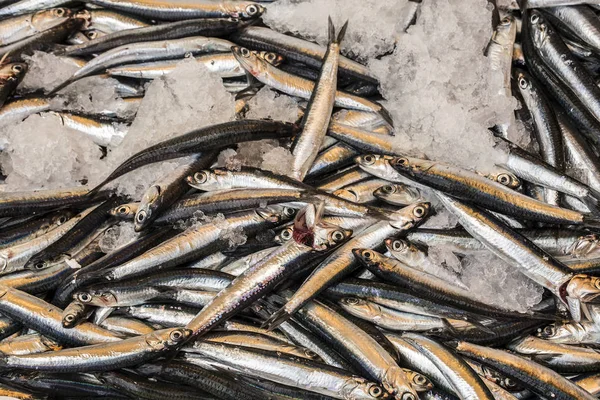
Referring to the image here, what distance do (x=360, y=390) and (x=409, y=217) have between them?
3.55ft

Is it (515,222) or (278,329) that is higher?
(515,222)

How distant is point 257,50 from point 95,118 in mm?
1288

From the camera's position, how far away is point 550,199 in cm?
348

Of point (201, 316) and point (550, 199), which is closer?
point (201, 316)

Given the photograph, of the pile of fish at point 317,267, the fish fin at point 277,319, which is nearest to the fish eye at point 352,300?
the pile of fish at point 317,267

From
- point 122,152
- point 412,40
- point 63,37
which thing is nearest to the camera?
point 122,152

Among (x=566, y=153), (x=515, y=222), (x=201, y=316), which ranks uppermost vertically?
(x=566, y=153)

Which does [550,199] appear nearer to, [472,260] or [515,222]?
[515,222]

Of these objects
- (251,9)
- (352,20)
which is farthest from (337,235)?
(251,9)

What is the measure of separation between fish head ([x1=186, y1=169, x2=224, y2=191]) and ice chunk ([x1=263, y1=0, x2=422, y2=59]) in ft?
4.58

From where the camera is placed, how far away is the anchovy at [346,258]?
3195 millimetres

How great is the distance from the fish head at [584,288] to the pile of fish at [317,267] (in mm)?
12

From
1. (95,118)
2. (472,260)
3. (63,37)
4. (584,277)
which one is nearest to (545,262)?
(584,277)

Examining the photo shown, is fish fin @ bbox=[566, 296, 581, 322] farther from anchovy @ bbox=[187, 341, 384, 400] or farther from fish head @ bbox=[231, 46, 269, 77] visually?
fish head @ bbox=[231, 46, 269, 77]
